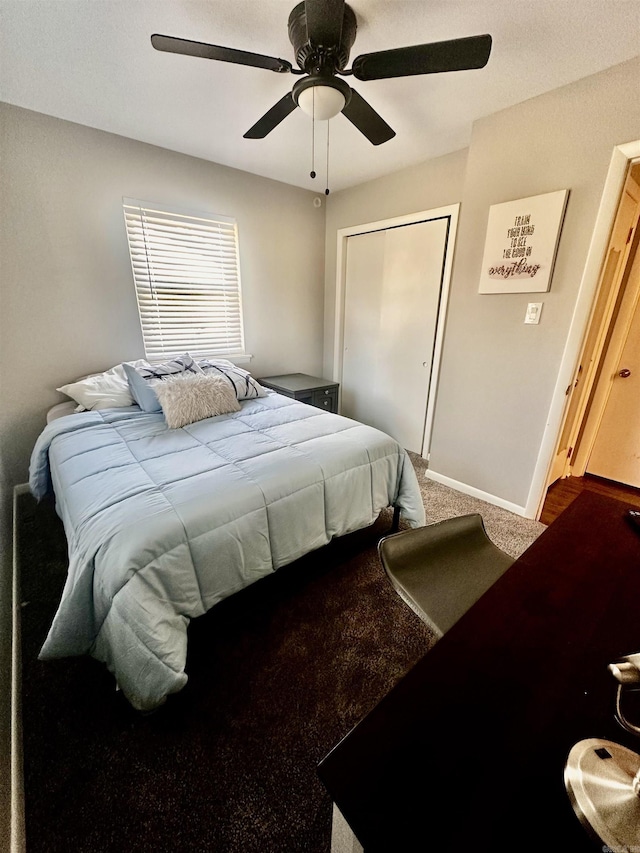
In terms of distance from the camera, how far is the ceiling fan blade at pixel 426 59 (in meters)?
1.18

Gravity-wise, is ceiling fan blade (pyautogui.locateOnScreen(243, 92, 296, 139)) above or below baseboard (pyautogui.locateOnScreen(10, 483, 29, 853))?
above

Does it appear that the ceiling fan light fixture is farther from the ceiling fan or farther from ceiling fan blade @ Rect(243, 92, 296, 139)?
ceiling fan blade @ Rect(243, 92, 296, 139)

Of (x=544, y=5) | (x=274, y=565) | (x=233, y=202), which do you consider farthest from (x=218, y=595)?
(x=233, y=202)

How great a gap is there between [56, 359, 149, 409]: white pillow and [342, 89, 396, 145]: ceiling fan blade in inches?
83.3

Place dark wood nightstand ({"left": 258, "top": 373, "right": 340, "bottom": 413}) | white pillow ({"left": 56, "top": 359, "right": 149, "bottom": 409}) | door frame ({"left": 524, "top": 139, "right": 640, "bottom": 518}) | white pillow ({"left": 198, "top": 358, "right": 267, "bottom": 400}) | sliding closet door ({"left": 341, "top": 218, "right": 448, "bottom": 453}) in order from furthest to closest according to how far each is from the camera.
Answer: dark wood nightstand ({"left": 258, "top": 373, "right": 340, "bottom": 413})
sliding closet door ({"left": 341, "top": 218, "right": 448, "bottom": 453})
white pillow ({"left": 198, "top": 358, "right": 267, "bottom": 400})
white pillow ({"left": 56, "top": 359, "right": 149, "bottom": 409})
door frame ({"left": 524, "top": 139, "right": 640, "bottom": 518})

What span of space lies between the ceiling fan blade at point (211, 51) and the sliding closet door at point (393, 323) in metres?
1.84

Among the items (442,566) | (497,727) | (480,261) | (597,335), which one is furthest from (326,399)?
(497,727)

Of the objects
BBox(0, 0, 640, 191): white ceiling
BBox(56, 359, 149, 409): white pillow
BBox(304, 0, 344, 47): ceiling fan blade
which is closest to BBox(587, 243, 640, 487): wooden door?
BBox(0, 0, 640, 191): white ceiling

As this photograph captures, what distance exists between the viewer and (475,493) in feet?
8.43

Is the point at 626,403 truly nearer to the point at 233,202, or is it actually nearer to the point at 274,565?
the point at 274,565

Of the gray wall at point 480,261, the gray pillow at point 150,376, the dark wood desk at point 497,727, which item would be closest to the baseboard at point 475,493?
the gray wall at point 480,261

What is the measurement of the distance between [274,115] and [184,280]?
1.55 metres

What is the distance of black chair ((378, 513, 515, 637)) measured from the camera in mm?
965

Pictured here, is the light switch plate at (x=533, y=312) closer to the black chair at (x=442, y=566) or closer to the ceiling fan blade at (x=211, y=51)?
the black chair at (x=442, y=566)
